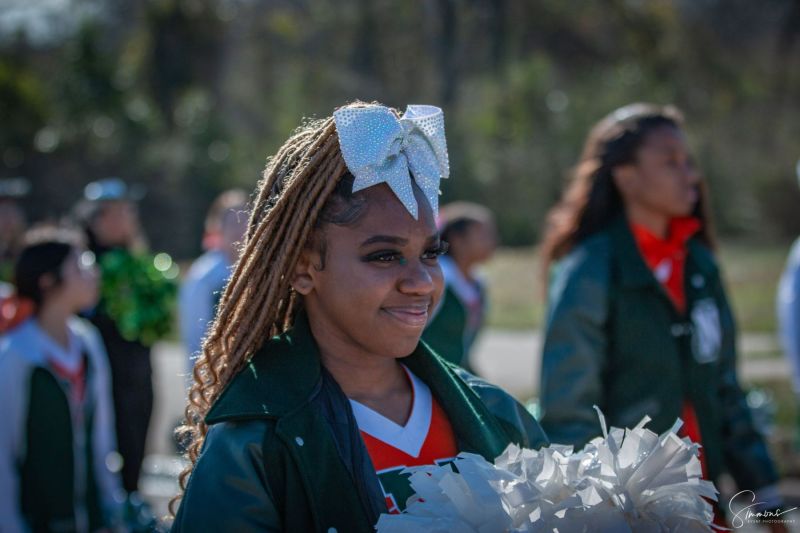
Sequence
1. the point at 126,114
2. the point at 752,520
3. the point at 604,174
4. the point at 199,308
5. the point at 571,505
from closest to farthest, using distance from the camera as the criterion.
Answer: the point at 571,505 < the point at 752,520 < the point at 604,174 < the point at 199,308 < the point at 126,114

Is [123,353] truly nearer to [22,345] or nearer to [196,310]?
[196,310]

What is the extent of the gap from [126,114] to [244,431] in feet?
81.3

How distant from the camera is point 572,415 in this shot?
146 inches

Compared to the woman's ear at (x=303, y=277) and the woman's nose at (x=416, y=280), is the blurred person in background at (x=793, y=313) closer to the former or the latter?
the woman's nose at (x=416, y=280)

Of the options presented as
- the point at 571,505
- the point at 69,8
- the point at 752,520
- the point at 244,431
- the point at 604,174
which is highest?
the point at 69,8

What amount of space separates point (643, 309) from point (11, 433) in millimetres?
2828

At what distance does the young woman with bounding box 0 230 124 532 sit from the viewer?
4.44m

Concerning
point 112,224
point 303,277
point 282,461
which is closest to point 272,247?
point 303,277

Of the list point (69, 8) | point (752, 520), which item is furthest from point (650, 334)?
point (69, 8)

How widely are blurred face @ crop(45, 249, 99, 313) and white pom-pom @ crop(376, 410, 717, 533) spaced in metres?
3.49

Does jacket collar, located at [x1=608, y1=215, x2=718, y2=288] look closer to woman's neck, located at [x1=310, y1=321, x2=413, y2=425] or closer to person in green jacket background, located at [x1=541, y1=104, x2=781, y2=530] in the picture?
person in green jacket background, located at [x1=541, y1=104, x2=781, y2=530]

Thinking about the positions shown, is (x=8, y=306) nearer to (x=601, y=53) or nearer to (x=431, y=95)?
(x=431, y=95)

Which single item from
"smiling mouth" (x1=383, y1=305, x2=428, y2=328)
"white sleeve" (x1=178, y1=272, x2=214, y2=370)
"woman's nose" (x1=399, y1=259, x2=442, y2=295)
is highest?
"woman's nose" (x1=399, y1=259, x2=442, y2=295)

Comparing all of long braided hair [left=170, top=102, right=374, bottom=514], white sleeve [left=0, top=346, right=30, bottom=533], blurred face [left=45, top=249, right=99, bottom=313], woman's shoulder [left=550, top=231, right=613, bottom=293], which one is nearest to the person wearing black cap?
blurred face [left=45, top=249, right=99, bottom=313]
